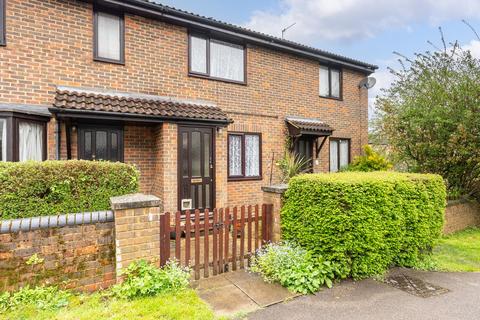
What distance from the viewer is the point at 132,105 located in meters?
6.68

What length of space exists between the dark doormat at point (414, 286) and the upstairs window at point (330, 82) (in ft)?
27.2

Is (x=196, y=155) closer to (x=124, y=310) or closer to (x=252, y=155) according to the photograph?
(x=252, y=155)

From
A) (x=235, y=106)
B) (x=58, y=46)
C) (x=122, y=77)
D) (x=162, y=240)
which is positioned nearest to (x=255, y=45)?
(x=235, y=106)

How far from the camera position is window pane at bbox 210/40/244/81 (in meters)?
8.74

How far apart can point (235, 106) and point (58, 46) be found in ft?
15.9

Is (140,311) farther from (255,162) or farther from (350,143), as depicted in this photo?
(350,143)

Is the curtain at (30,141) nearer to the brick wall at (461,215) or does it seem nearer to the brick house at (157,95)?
the brick house at (157,95)

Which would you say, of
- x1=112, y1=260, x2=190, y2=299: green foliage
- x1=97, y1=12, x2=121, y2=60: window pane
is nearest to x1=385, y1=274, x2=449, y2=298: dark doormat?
x1=112, y1=260, x2=190, y2=299: green foliage

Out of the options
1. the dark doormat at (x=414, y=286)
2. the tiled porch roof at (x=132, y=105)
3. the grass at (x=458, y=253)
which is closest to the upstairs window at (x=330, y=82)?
the tiled porch roof at (x=132, y=105)

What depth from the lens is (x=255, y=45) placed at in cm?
955

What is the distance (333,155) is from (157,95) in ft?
25.0

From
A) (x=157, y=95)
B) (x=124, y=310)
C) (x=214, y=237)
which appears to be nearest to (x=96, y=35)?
(x=157, y=95)

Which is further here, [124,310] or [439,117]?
[439,117]

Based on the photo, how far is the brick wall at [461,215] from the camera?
7699 mm
